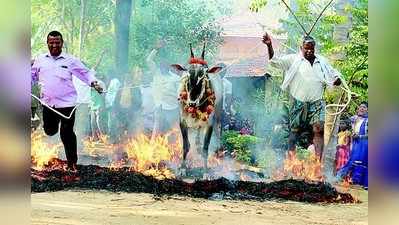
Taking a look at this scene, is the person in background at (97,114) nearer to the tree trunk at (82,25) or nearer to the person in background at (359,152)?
the tree trunk at (82,25)

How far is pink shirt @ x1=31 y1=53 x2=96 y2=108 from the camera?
4891 millimetres

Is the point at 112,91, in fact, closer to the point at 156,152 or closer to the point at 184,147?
the point at 156,152

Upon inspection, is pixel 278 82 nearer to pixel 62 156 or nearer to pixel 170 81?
pixel 170 81

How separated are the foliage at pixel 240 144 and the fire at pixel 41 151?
4.50 feet

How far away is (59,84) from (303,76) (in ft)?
6.50

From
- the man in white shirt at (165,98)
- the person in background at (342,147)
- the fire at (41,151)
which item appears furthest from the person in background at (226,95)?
the fire at (41,151)

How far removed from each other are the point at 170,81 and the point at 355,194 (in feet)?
5.65

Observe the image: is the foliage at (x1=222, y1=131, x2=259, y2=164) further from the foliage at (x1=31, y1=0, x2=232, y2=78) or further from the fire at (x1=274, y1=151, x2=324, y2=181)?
the foliage at (x1=31, y1=0, x2=232, y2=78)

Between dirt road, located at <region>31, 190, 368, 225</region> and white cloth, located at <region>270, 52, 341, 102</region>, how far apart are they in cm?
86

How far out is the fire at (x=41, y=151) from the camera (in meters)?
4.91

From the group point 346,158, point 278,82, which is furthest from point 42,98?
point 346,158

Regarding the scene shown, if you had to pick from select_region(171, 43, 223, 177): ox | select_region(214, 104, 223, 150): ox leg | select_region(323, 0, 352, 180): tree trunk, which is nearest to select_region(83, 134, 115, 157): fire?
select_region(171, 43, 223, 177): ox

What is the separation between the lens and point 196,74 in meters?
4.85

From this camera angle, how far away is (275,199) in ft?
15.9
